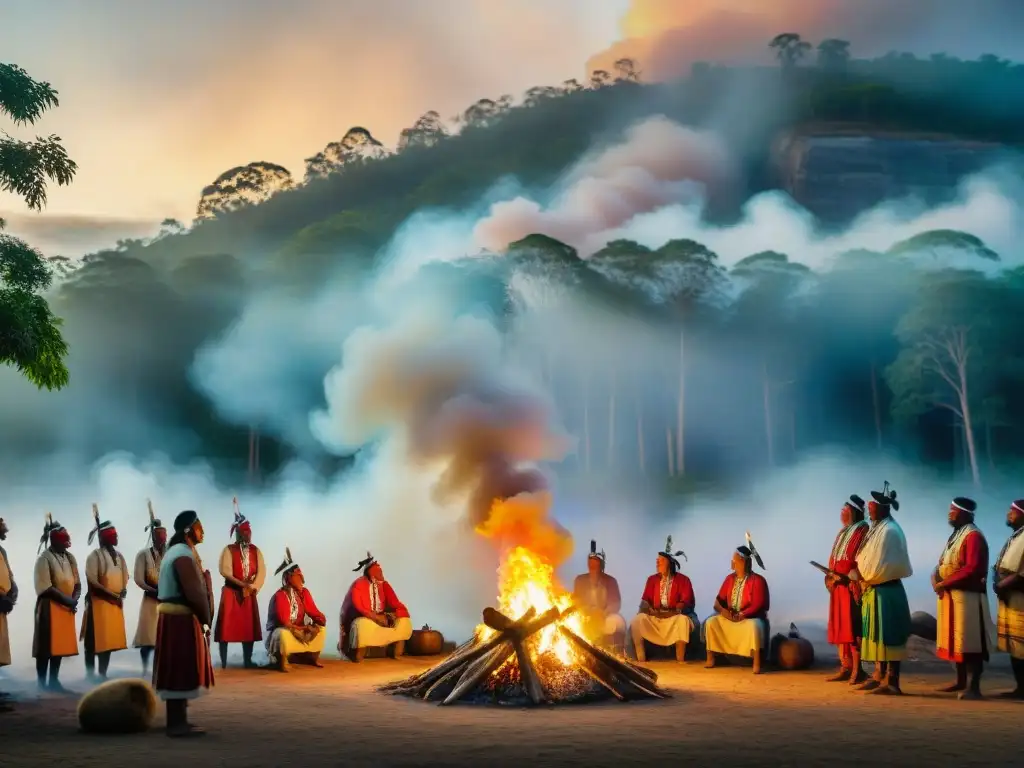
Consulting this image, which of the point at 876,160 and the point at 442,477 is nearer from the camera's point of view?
the point at 442,477

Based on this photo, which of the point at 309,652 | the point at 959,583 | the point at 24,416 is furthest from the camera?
the point at 24,416

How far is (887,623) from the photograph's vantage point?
10492 mm

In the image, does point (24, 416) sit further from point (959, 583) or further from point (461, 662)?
point (959, 583)

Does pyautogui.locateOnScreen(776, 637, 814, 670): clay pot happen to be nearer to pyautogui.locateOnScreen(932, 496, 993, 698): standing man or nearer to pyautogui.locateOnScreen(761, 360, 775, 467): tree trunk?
pyautogui.locateOnScreen(932, 496, 993, 698): standing man

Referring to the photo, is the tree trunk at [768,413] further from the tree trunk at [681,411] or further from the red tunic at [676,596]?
the red tunic at [676,596]

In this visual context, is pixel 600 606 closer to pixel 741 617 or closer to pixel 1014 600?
pixel 741 617

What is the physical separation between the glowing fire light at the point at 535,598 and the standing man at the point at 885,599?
2837 mm

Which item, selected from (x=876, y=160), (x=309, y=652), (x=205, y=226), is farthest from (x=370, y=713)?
(x=876, y=160)

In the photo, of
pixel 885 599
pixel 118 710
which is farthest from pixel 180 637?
pixel 885 599

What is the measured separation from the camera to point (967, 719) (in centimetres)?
893

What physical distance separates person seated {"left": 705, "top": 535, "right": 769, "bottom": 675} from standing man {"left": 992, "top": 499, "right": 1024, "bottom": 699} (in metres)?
2.75

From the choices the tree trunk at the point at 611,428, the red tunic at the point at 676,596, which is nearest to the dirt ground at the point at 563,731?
the red tunic at the point at 676,596

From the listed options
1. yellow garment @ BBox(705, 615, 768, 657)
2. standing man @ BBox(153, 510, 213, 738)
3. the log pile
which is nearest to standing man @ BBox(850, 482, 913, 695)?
yellow garment @ BBox(705, 615, 768, 657)

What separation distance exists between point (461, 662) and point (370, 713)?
129 cm
